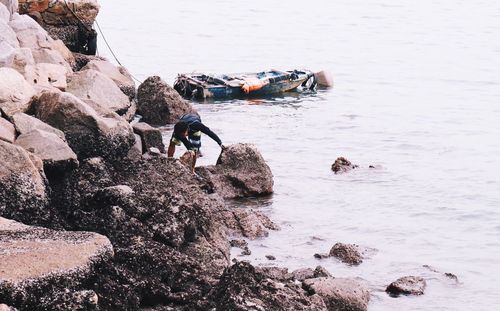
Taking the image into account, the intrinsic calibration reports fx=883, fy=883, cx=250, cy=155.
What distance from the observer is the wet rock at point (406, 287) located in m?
12.9

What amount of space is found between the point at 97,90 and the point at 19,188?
7.80m

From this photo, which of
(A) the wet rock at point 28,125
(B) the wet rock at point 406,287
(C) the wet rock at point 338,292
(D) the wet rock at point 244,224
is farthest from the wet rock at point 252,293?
(A) the wet rock at point 28,125

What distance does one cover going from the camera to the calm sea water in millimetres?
15234

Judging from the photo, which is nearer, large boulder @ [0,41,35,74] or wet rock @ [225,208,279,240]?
wet rock @ [225,208,279,240]

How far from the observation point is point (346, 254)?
14.2m

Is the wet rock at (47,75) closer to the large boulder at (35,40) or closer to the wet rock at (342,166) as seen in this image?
the large boulder at (35,40)

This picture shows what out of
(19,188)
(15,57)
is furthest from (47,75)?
(19,188)

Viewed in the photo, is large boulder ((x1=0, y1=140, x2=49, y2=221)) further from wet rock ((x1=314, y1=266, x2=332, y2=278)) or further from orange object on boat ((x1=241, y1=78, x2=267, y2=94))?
orange object on boat ((x1=241, y1=78, x2=267, y2=94))

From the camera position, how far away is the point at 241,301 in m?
8.81

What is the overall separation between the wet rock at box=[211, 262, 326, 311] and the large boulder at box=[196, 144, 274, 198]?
715 cm

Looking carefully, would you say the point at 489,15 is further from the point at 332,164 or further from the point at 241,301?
the point at 241,301

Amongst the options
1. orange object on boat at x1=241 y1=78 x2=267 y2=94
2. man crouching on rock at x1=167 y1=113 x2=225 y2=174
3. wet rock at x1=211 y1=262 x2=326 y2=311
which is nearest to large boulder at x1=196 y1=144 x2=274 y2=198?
man crouching on rock at x1=167 y1=113 x2=225 y2=174

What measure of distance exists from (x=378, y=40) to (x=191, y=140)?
31.0m

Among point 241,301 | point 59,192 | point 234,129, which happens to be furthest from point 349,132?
point 241,301
